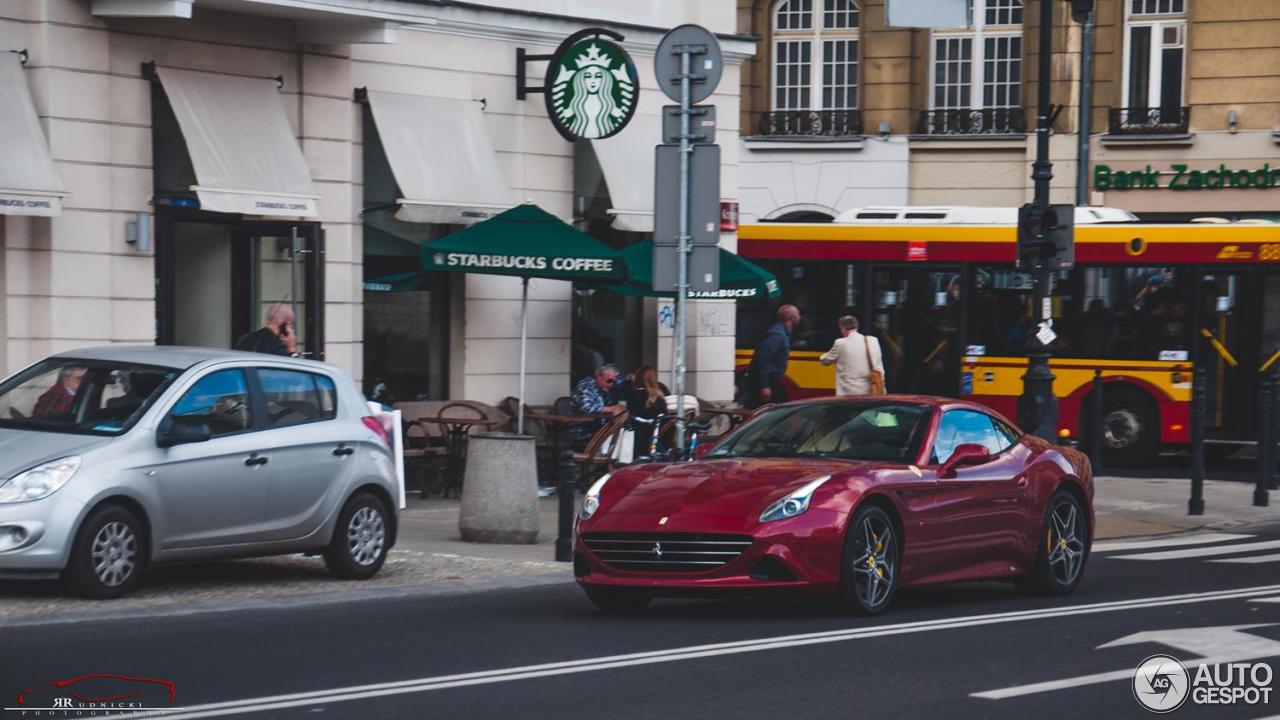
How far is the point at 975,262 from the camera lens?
2617 cm

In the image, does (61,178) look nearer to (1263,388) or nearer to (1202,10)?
(1263,388)

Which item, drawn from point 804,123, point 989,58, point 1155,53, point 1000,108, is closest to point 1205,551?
point 1155,53

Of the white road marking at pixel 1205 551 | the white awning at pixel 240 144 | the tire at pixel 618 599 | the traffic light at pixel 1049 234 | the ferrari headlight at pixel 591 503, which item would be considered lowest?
the white road marking at pixel 1205 551

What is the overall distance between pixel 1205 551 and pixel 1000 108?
885 inches

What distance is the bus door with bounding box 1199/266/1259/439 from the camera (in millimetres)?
24484

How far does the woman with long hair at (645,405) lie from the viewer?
1928 centimetres

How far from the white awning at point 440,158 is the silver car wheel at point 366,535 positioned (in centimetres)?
678

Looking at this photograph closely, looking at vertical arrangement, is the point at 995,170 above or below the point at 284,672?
above

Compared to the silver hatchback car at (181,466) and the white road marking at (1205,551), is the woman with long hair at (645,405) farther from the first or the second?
the silver hatchback car at (181,466)

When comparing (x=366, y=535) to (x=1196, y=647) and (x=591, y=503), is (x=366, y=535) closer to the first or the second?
(x=591, y=503)

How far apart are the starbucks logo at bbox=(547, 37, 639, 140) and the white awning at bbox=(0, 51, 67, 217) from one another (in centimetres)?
613

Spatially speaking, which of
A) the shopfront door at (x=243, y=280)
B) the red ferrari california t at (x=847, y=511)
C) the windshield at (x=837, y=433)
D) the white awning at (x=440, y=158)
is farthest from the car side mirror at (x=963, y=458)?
the white awning at (x=440, y=158)

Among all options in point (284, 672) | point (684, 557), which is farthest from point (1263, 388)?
point (284, 672)

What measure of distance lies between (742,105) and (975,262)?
13418 millimetres
